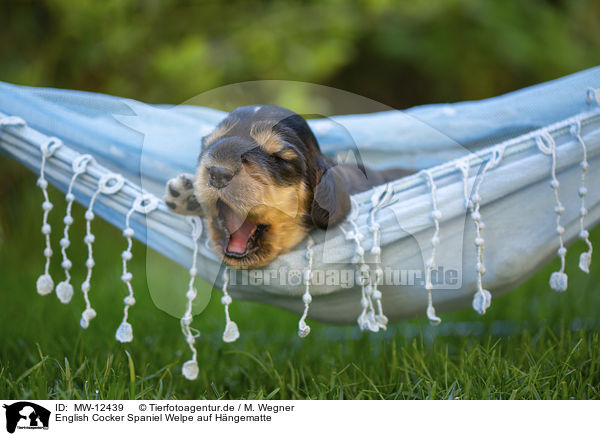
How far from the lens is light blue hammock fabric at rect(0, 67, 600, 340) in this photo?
152cm

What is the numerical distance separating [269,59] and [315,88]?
3.14 ft

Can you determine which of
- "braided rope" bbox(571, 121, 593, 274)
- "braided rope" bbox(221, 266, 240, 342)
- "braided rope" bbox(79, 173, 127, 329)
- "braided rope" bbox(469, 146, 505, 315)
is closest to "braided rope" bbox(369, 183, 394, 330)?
"braided rope" bbox(469, 146, 505, 315)

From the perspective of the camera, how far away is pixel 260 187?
141cm

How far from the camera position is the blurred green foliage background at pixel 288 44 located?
2.51 meters

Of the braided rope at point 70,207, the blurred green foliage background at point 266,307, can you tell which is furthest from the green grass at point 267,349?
the braided rope at point 70,207

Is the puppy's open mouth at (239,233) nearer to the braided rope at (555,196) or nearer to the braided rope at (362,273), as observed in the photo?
the braided rope at (362,273)

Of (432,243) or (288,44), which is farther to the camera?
(288,44)

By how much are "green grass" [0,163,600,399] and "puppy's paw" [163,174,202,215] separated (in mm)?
220

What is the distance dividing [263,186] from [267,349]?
2.88 feet

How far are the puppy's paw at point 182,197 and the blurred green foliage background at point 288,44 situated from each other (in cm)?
83

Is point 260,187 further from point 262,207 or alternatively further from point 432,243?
point 432,243

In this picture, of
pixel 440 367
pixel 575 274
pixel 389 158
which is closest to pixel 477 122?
pixel 389 158
